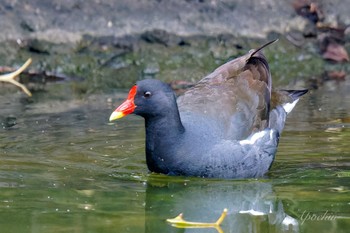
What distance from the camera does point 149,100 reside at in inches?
243

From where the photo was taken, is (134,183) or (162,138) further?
(162,138)

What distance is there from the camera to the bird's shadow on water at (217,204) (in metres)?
4.98

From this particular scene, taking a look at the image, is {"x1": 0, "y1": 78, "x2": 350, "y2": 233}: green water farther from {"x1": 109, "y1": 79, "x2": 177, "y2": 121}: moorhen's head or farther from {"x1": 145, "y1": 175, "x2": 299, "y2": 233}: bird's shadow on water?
{"x1": 109, "y1": 79, "x2": 177, "y2": 121}: moorhen's head

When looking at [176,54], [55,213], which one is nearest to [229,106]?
[55,213]

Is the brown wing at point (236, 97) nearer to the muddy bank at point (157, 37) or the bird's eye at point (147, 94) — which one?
the bird's eye at point (147, 94)

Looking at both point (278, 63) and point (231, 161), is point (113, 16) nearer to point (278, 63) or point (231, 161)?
point (278, 63)

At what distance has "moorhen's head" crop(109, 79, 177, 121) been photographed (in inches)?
243

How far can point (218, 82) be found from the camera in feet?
22.6

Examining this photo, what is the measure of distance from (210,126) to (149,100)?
1.53 ft

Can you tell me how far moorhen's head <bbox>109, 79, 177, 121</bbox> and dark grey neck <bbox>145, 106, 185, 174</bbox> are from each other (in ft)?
0.15

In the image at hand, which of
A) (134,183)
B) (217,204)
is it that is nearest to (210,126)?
(134,183)

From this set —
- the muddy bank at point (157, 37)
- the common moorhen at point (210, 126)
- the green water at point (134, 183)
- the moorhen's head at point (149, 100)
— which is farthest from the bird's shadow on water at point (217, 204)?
the muddy bank at point (157, 37)

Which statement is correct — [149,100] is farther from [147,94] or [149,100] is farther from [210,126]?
[210,126]

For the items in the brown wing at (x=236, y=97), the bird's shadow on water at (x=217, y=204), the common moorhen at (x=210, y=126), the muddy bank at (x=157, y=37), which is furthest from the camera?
the muddy bank at (x=157, y=37)
